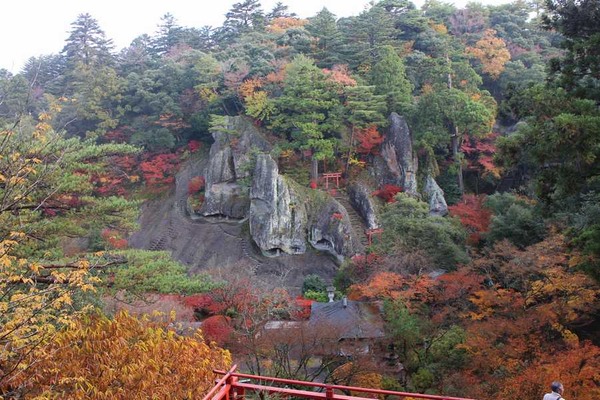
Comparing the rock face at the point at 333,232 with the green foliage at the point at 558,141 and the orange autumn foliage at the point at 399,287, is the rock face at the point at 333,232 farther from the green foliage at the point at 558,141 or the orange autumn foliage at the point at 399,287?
the green foliage at the point at 558,141

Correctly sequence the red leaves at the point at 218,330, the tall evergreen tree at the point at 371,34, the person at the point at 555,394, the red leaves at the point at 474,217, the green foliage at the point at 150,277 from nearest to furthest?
the person at the point at 555,394
the green foliage at the point at 150,277
the red leaves at the point at 218,330
the red leaves at the point at 474,217
the tall evergreen tree at the point at 371,34

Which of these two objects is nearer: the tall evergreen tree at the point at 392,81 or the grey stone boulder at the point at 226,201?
the tall evergreen tree at the point at 392,81

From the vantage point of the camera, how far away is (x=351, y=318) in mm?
14961

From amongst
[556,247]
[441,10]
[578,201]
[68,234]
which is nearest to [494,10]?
[441,10]

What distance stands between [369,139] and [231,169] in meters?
7.56

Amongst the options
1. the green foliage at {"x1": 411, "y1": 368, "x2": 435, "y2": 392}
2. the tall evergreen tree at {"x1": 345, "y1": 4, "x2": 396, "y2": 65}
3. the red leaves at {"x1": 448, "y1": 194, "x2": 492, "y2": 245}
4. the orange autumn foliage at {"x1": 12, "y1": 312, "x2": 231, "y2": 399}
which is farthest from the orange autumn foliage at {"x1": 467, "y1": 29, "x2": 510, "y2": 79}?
the orange autumn foliage at {"x1": 12, "y1": 312, "x2": 231, "y2": 399}

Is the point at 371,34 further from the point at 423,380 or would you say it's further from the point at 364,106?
the point at 423,380

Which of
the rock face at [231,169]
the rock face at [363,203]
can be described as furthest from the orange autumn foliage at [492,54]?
the rock face at [231,169]

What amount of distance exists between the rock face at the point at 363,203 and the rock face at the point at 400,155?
4.85 ft

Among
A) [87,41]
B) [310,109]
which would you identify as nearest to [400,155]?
[310,109]

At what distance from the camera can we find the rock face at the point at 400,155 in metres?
23.2

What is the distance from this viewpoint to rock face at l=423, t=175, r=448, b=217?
22344 millimetres

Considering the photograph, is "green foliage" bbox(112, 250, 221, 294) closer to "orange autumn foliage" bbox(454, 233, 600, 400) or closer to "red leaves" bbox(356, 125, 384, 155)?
"orange autumn foliage" bbox(454, 233, 600, 400)

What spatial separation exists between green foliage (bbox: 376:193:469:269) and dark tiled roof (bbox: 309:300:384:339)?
263cm
